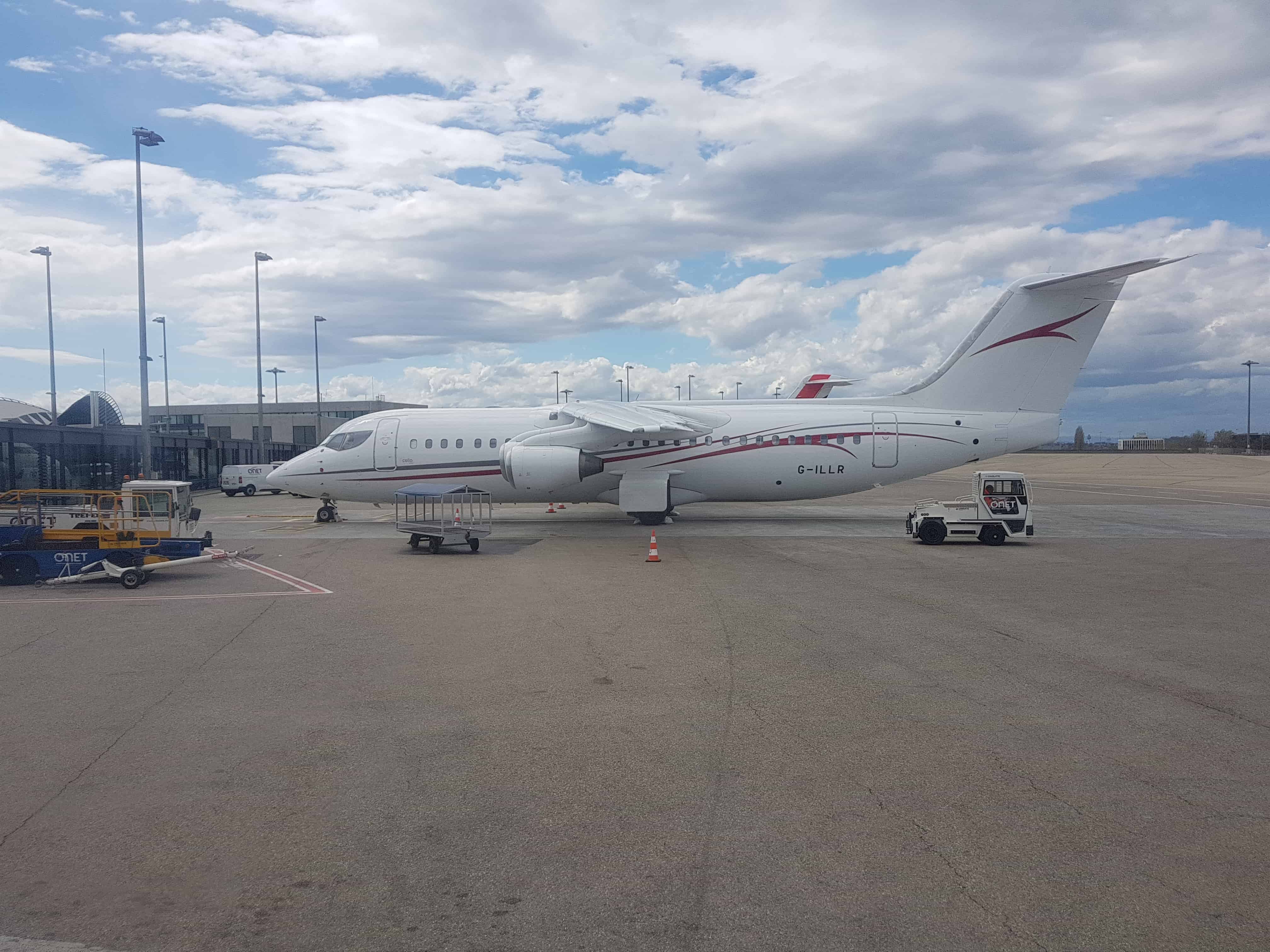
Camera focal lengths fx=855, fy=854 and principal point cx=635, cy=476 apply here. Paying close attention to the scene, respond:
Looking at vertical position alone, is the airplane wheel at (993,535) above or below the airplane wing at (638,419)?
below

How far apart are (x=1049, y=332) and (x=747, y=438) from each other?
8626mm

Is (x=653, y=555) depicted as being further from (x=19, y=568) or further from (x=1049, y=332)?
(x=1049, y=332)

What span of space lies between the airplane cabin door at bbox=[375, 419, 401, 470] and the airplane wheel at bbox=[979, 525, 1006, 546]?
16.5m

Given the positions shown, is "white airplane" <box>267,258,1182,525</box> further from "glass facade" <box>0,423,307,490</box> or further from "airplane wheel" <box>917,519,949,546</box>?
"glass facade" <box>0,423,307,490</box>

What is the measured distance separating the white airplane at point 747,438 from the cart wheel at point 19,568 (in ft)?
32.7

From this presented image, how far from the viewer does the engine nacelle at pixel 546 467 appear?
23375 mm

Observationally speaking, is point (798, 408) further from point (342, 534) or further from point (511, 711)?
point (511, 711)

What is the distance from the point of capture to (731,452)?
24.9 m

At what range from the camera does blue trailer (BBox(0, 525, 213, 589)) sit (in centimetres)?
1566

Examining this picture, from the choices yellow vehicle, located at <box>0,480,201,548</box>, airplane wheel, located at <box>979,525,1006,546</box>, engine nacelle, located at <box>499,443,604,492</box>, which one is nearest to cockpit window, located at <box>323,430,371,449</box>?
engine nacelle, located at <box>499,443,604,492</box>

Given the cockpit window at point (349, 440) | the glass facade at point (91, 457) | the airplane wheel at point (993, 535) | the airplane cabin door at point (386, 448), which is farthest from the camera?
the glass facade at point (91, 457)

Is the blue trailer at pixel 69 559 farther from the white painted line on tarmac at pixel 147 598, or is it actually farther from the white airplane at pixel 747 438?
the white airplane at pixel 747 438

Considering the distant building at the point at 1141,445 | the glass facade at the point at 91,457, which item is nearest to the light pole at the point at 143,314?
the glass facade at the point at 91,457

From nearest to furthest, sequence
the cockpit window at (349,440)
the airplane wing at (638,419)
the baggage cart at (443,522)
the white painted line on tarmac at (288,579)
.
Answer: the white painted line on tarmac at (288,579), the baggage cart at (443,522), the airplane wing at (638,419), the cockpit window at (349,440)
